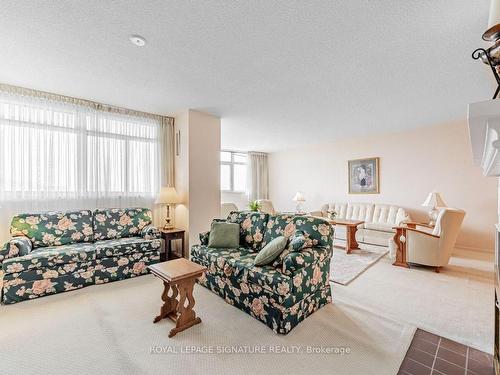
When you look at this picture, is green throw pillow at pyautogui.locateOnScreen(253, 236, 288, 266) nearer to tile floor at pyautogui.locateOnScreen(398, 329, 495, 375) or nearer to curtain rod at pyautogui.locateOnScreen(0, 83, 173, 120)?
tile floor at pyautogui.locateOnScreen(398, 329, 495, 375)

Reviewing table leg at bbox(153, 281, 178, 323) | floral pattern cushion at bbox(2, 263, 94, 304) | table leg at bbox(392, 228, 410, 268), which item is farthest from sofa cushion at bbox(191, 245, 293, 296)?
table leg at bbox(392, 228, 410, 268)

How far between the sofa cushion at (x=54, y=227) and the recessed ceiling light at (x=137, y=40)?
2.60 meters

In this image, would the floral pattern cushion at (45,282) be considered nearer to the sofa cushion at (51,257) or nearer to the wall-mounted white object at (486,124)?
the sofa cushion at (51,257)

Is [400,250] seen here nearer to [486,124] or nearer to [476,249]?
[476,249]

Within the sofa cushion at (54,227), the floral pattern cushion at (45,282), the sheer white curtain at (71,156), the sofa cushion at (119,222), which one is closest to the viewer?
the floral pattern cushion at (45,282)

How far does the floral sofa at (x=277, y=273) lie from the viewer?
208 cm

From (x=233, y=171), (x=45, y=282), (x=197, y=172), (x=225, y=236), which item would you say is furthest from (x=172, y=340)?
(x=233, y=171)

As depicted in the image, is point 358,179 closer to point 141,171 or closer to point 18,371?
point 141,171

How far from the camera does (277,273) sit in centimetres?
216

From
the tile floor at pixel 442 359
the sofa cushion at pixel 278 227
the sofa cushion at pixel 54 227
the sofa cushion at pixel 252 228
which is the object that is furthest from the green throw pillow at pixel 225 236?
the tile floor at pixel 442 359

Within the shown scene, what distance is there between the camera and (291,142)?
6.76m

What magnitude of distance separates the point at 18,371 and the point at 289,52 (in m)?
3.42

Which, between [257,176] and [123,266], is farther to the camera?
[257,176]

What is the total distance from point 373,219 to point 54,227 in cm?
604
